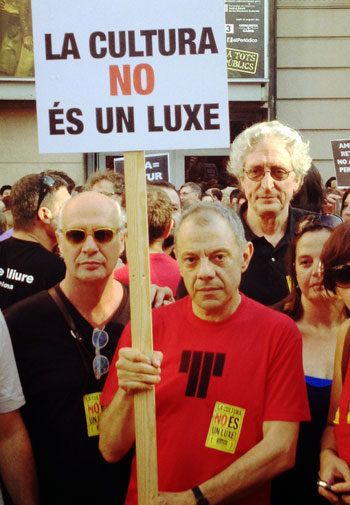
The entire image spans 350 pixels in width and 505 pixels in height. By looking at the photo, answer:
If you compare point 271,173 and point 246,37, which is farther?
point 246,37

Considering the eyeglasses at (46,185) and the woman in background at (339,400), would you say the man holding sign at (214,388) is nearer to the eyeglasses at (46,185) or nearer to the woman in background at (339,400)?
the woman in background at (339,400)

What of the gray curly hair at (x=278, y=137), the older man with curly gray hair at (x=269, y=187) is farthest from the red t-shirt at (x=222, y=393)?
the gray curly hair at (x=278, y=137)

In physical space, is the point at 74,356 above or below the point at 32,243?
below

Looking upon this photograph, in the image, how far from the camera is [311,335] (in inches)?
106

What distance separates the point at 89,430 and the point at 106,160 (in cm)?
943

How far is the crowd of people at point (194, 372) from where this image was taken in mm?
2180

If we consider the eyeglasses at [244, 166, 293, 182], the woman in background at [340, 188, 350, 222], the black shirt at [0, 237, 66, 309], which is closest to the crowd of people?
the eyeglasses at [244, 166, 293, 182]

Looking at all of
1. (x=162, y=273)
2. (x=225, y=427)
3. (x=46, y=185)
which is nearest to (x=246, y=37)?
(x=46, y=185)

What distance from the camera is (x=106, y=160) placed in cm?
1171

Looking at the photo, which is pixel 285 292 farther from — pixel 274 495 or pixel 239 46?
pixel 239 46

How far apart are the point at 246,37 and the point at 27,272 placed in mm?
8632

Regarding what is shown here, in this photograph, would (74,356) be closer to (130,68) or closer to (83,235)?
(83,235)

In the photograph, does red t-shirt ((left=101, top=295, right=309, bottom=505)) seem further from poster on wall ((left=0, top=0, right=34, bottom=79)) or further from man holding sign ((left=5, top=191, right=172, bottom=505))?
poster on wall ((left=0, top=0, right=34, bottom=79))

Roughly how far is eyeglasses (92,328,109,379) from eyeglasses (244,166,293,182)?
107 cm
